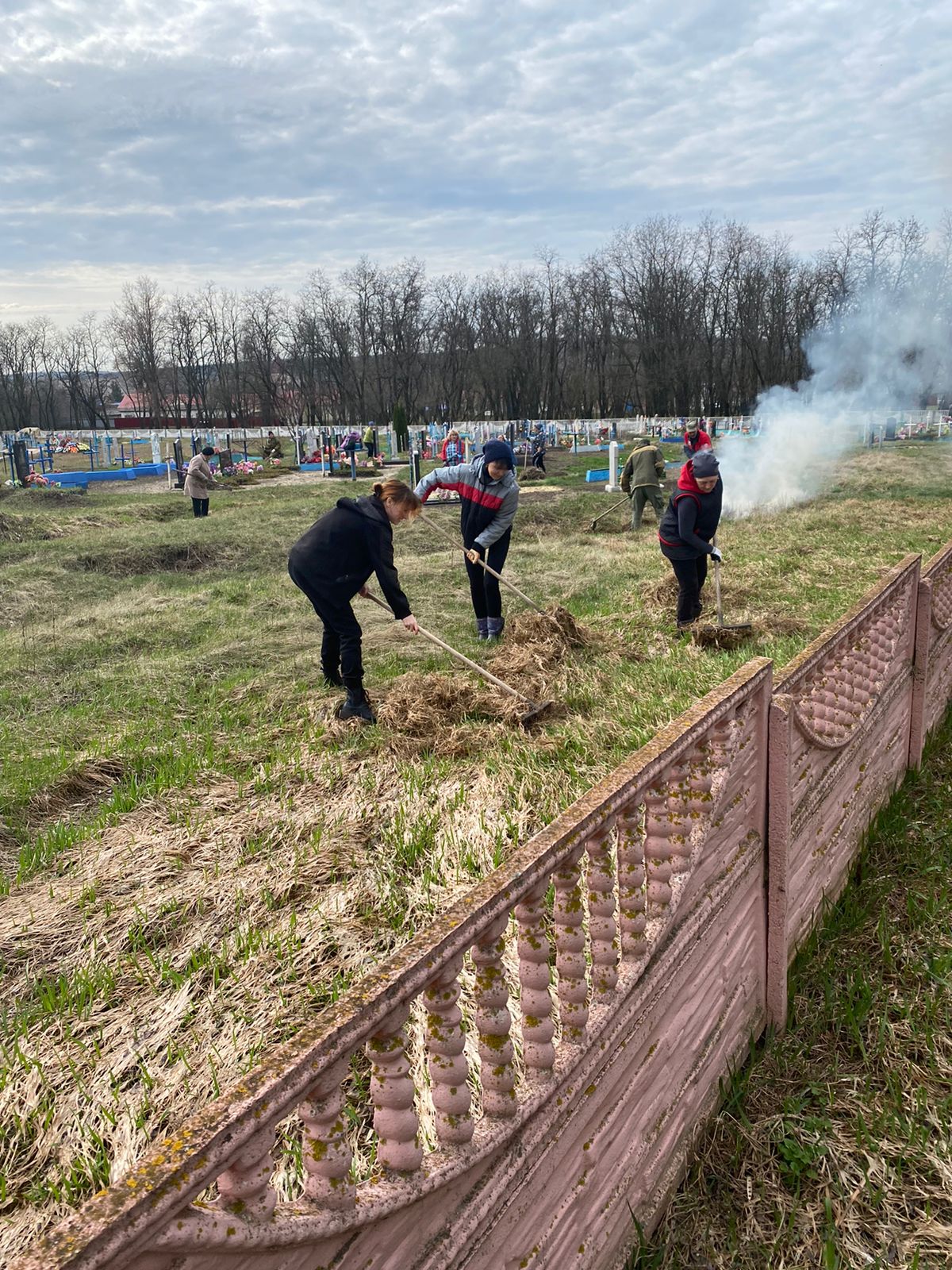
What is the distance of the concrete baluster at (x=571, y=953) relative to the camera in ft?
6.10

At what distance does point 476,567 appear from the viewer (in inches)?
292

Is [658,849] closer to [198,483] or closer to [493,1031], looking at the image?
[493,1031]

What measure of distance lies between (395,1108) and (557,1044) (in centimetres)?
67

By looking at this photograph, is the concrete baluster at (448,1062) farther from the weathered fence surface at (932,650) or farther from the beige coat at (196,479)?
the beige coat at (196,479)

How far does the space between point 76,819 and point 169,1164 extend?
3744 millimetres

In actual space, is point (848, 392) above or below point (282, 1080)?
above

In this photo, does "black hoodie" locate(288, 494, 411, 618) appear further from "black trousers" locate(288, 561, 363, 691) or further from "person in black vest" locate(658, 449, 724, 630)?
"person in black vest" locate(658, 449, 724, 630)

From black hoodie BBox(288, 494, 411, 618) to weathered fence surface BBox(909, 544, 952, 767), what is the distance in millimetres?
3058

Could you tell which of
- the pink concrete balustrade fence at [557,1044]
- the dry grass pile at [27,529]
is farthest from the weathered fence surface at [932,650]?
the dry grass pile at [27,529]

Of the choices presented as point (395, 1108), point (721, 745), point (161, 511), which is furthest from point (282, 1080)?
point (161, 511)

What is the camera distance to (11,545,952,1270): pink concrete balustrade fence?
1113 mm

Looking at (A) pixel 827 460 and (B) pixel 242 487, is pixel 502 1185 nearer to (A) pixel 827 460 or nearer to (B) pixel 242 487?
(A) pixel 827 460

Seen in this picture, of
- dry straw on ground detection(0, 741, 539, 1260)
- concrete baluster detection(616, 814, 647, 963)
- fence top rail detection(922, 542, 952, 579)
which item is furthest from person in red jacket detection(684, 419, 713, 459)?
concrete baluster detection(616, 814, 647, 963)

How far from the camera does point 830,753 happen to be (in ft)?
11.1
